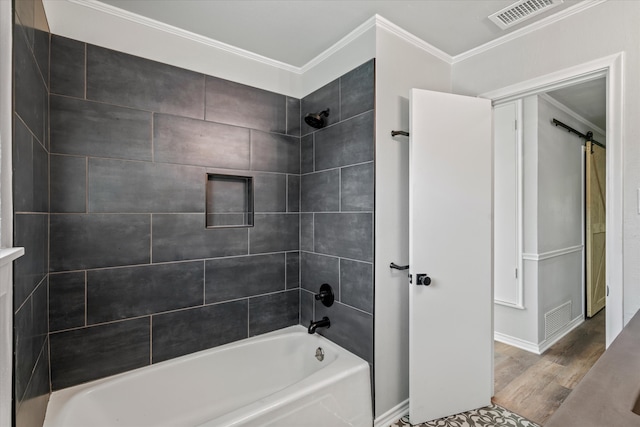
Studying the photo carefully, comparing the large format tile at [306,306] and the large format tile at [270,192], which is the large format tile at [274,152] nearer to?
the large format tile at [270,192]

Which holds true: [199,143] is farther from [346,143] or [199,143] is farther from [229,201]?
[346,143]

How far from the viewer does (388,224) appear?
1.94 m

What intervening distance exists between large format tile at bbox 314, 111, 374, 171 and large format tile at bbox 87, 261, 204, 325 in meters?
1.14

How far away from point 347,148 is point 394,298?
1033 mm

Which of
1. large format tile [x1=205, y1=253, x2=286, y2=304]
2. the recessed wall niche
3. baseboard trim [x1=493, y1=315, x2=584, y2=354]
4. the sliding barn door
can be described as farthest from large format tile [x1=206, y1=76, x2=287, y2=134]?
the sliding barn door

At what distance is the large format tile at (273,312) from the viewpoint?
2279mm

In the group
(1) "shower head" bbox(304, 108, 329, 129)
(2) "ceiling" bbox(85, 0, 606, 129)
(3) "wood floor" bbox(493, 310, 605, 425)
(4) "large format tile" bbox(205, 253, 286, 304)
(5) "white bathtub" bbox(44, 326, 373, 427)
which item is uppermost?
(2) "ceiling" bbox(85, 0, 606, 129)

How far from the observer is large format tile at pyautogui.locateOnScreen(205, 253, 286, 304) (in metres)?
2.10

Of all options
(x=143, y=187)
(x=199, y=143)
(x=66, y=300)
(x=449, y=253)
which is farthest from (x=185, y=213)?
(x=449, y=253)

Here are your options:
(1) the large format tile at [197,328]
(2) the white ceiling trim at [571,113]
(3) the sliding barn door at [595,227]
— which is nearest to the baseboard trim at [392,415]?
(1) the large format tile at [197,328]

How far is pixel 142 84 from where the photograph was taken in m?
1.85

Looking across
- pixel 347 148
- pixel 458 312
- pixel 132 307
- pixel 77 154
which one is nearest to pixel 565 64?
pixel 347 148

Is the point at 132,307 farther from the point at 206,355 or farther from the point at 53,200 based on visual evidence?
the point at 53,200

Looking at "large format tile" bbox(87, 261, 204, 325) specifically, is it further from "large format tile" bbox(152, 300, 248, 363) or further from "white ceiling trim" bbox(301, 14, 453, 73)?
"white ceiling trim" bbox(301, 14, 453, 73)
